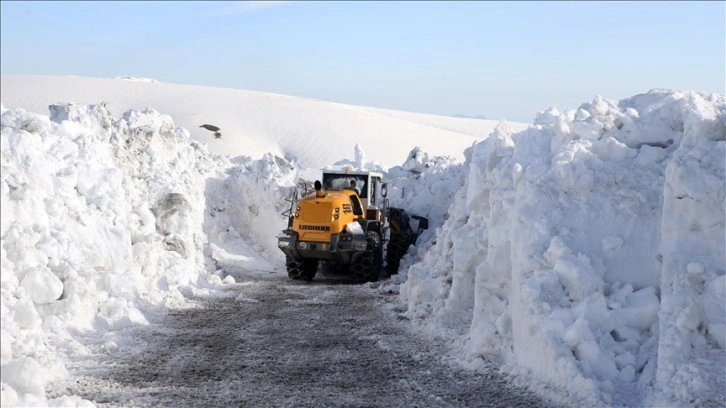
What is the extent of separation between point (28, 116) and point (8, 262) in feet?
10.9

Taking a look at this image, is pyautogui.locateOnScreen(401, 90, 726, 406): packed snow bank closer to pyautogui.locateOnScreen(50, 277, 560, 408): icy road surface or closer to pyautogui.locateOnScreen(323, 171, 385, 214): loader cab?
pyautogui.locateOnScreen(50, 277, 560, 408): icy road surface

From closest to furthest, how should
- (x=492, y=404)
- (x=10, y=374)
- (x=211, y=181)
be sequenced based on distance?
(x=10, y=374)
(x=492, y=404)
(x=211, y=181)

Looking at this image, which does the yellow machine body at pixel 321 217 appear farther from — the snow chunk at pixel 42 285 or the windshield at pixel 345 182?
the snow chunk at pixel 42 285

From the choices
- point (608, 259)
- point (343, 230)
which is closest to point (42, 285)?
point (608, 259)

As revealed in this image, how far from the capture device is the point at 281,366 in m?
9.57

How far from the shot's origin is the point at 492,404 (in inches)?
313

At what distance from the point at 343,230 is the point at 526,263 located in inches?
331

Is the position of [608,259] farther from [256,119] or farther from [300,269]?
[256,119]

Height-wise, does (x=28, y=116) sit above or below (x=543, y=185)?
above

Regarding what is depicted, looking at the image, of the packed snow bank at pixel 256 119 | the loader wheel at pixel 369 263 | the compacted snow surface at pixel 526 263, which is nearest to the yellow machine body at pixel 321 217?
the loader wheel at pixel 369 263

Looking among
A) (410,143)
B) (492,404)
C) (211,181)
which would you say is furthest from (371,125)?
(492,404)

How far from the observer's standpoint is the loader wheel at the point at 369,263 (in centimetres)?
1795

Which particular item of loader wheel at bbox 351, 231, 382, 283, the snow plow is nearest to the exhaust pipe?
the snow plow

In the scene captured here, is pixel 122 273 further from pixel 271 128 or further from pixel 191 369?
pixel 271 128
